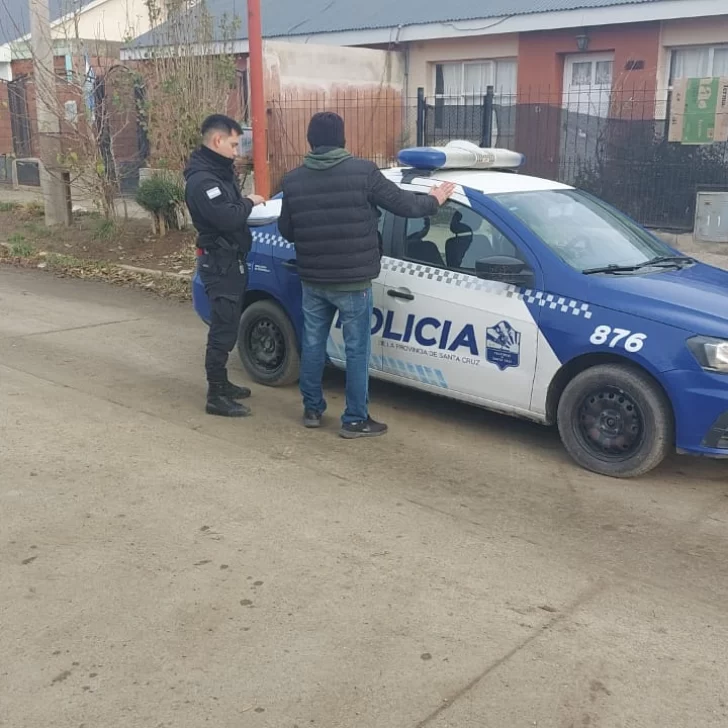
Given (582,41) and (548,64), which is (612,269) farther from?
(548,64)

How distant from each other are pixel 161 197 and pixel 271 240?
255 inches

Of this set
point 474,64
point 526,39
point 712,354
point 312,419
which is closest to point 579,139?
point 526,39

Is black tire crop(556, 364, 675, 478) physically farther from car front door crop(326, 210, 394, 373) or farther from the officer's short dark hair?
the officer's short dark hair

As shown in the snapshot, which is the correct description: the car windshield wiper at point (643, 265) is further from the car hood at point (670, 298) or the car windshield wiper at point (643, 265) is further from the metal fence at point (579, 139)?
the metal fence at point (579, 139)

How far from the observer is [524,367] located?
5305mm

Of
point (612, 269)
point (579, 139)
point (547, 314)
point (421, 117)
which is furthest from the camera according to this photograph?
point (421, 117)

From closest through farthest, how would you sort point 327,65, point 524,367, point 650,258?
1. point 524,367
2. point 650,258
3. point 327,65

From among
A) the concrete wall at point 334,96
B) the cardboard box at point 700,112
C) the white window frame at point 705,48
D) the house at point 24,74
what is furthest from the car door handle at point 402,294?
the house at point 24,74

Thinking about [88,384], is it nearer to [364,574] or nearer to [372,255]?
[372,255]

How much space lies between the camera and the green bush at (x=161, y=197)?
489 inches

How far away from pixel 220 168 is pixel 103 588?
298 cm

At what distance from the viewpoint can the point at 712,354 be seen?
15.3 feet

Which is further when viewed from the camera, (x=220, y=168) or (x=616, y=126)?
(x=616, y=126)

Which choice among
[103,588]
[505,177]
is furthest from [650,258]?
[103,588]
